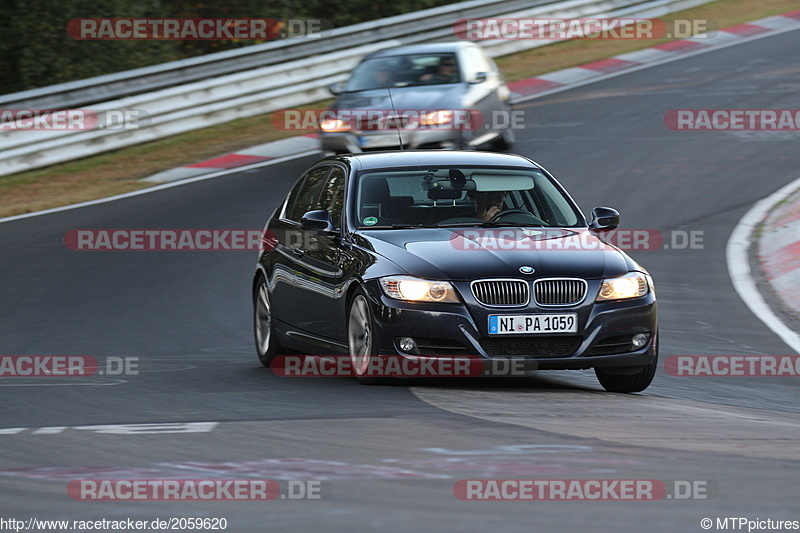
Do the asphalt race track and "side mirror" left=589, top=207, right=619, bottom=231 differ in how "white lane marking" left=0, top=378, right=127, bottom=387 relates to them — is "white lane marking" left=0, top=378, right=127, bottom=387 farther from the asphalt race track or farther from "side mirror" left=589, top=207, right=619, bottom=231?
"side mirror" left=589, top=207, right=619, bottom=231

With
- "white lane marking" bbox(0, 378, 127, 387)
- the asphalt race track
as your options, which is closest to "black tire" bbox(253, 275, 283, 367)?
the asphalt race track

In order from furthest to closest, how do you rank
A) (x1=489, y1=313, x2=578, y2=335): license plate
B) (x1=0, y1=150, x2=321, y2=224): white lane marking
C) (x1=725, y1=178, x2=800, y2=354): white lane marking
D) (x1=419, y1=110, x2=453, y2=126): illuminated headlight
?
(x1=419, y1=110, x2=453, y2=126): illuminated headlight → (x1=0, y1=150, x2=321, y2=224): white lane marking → (x1=725, y1=178, x2=800, y2=354): white lane marking → (x1=489, y1=313, x2=578, y2=335): license plate

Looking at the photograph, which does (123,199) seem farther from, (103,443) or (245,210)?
(103,443)

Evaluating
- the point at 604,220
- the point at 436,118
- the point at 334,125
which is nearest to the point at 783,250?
the point at 436,118

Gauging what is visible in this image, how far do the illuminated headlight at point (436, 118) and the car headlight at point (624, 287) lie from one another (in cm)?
898

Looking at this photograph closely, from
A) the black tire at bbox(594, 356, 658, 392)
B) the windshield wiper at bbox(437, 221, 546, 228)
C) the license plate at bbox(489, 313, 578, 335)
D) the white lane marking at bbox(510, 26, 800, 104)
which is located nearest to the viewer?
the license plate at bbox(489, 313, 578, 335)

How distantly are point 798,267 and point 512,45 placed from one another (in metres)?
14.8

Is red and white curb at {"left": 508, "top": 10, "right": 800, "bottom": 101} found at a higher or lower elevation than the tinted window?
lower

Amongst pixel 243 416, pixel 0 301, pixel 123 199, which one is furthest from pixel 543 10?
pixel 243 416

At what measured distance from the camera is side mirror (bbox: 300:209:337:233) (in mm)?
9477

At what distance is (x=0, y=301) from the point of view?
12.9 m

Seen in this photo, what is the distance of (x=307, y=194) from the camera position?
10.6 m

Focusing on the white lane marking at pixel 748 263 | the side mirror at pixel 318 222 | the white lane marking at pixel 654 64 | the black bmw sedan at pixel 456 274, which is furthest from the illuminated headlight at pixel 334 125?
the side mirror at pixel 318 222

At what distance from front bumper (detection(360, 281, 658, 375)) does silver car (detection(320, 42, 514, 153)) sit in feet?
28.0
